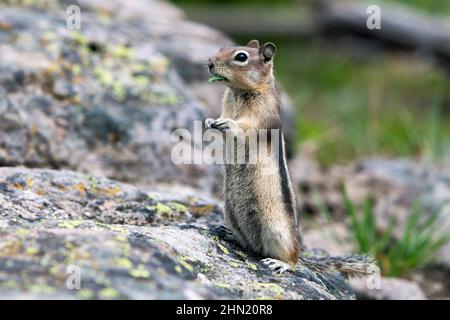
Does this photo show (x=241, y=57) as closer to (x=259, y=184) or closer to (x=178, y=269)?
(x=259, y=184)

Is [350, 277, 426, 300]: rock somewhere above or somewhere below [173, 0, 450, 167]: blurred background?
below

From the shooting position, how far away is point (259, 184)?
492cm

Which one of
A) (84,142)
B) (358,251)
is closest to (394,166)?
(358,251)

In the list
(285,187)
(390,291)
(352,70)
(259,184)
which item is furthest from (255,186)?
(352,70)

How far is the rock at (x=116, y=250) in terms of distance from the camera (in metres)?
3.43

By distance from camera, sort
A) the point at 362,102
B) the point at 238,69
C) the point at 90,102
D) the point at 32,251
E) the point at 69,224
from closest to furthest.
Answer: the point at 32,251
the point at 69,224
the point at 238,69
the point at 90,102
the point at 362,102

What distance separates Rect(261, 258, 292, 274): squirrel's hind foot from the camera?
4600 millimetres

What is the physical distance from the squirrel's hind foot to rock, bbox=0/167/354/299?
6 centimetres

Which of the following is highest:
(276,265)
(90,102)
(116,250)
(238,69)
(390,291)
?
(238,69)

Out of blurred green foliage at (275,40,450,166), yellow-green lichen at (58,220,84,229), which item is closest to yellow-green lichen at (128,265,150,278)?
yellow-green lichen at (58,220,84,229)

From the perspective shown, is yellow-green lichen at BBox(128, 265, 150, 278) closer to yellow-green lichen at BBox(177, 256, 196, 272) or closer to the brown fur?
yellow-green lichen at BBox(177, 256, 196, 272)

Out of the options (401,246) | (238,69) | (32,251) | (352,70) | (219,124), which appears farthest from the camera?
(352,70)

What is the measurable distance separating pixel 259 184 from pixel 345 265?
3.10ft
